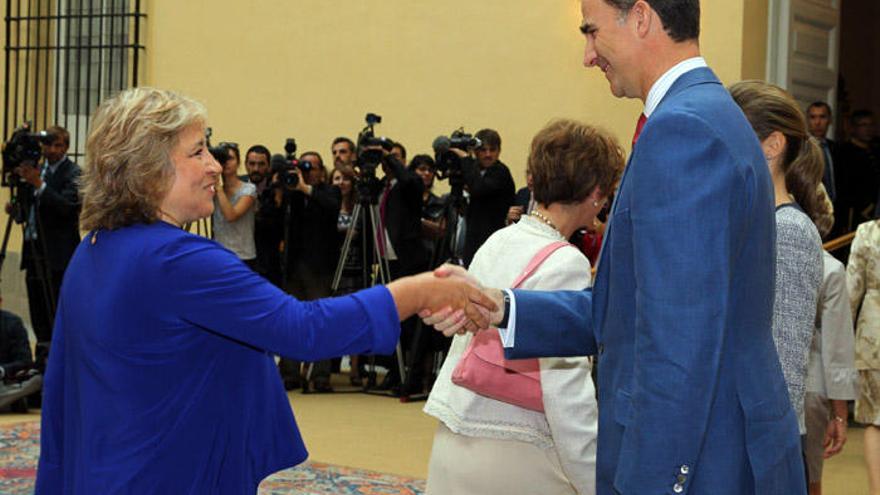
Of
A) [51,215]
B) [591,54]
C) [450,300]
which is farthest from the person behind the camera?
[51,215]

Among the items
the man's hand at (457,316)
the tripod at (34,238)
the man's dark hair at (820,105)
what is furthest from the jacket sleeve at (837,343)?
the tripod at (34,238)

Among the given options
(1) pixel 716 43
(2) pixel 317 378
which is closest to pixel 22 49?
(2) pixel 317 378

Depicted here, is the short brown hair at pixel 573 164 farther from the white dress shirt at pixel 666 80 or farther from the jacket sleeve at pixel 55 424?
the jacket sleeve at pixel 55 424

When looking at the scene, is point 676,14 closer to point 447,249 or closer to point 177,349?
point 177,349

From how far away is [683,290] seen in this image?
2123 mm

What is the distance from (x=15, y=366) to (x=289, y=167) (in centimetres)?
223

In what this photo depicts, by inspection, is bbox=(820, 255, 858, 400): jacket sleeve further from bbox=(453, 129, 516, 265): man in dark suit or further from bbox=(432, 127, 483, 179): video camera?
bbox=(432, 127, 483, 179): video camera

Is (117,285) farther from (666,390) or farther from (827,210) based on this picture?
(827,210)

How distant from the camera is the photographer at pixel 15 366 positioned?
27.5 feet

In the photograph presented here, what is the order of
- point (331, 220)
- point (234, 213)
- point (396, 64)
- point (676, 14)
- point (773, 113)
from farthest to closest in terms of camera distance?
point (396, 64) → point (331, 220) → point (234, 213) → point (773, 113) → point (676, 14)

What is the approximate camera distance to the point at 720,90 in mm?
2336

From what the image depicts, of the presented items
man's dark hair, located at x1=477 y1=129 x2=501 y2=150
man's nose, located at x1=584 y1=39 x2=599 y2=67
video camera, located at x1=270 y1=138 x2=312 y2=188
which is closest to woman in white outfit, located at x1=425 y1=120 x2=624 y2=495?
man's nose, located at x1=584 y1=39 x2=599 y2=67

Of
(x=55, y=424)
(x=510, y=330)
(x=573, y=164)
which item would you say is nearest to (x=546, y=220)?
(x=573, y=164)

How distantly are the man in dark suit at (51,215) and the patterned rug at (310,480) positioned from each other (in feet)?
8.11
